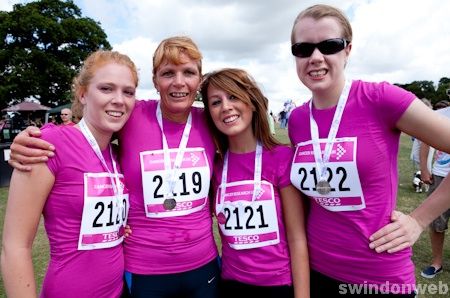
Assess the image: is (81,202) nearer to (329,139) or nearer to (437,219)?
(329,139)

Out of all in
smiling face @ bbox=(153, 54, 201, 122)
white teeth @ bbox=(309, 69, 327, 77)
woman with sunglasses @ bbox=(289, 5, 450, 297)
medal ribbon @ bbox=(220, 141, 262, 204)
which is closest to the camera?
woman with sunglasses @ bbox=(289, 5, 450, 297)

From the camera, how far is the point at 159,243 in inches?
79.9

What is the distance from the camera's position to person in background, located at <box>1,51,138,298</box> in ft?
5.50

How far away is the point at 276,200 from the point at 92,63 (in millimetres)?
1388

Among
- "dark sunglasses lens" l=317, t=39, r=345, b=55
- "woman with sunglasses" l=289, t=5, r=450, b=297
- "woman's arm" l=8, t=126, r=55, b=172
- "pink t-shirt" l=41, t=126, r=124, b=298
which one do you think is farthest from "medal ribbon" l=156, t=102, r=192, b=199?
"dark sunglasses lens" l=317, t=39, r=345, b=55

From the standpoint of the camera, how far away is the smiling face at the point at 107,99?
195cm

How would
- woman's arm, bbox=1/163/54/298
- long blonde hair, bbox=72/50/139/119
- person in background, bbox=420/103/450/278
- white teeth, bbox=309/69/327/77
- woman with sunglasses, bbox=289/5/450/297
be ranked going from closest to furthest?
woman's arm, bbox=1/163/54/298 → woman with sunglasses, bbox=289/5/450/297 → white teeth, bbox=309/69/327/77 → long blonde hair, bbox=72/50/139/119 → person in background, bbox=420/103/450/278

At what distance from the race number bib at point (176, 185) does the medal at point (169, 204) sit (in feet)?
0.04

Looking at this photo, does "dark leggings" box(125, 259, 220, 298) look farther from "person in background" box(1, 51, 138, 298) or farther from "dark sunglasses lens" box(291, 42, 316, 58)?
"dark sunglasses lens" box(291, 42, 316, 58)

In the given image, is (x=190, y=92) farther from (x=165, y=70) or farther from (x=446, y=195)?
(x=446, y=195)

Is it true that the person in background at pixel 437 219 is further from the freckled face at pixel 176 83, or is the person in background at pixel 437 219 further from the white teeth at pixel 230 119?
the freckled face at pixel 176 83

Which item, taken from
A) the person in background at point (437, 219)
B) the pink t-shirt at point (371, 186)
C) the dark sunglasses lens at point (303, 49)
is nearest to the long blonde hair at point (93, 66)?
the dark sunglasses lens at point (303, 49)

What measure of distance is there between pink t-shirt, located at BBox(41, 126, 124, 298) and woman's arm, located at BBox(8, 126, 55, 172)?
5cm

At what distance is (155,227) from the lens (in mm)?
2053
